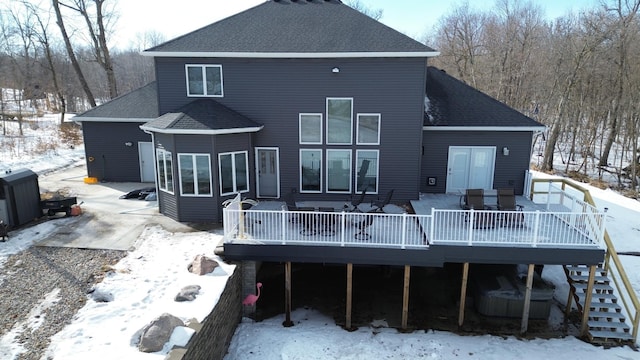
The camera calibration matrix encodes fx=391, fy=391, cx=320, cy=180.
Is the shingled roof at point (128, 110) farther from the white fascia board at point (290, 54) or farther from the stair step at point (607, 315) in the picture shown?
the stair step at point (607, 315)

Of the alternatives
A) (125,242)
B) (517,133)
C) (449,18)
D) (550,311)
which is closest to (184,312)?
(125,242)

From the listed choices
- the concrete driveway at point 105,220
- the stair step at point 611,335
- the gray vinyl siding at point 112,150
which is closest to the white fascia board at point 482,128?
the stair step at point 611,335

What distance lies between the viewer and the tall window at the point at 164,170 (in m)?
11.7

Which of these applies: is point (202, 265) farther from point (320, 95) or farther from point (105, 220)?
point (320, 95)

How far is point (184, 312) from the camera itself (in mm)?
6969

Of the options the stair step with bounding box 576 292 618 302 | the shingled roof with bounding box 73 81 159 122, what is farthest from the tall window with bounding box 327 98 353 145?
the shingled roof with bounding box 73 81 159 122

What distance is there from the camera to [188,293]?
752 cm

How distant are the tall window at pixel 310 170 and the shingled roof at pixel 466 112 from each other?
386 centimetres

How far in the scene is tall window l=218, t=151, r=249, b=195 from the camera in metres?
11.6

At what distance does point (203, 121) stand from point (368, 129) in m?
5.04

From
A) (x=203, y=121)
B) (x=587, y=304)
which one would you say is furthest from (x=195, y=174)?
(x=587, y=304)

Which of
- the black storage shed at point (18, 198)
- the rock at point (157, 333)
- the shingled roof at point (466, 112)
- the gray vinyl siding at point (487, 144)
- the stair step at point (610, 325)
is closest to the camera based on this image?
the rock at point (157, 333)

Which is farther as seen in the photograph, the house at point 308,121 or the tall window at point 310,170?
the tall window at point 310,170

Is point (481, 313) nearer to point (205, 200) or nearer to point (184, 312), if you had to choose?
point (184, 312)
